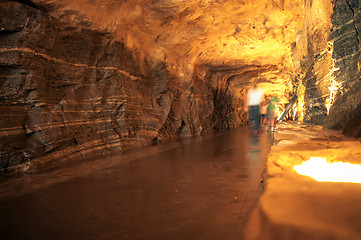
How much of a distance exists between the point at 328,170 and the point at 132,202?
67.5 inches

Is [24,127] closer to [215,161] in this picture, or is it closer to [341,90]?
[215,161]

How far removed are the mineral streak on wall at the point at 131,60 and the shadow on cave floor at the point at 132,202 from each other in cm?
145

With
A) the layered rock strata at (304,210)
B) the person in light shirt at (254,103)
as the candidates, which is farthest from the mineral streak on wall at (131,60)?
the person in light shirt at (254,103)

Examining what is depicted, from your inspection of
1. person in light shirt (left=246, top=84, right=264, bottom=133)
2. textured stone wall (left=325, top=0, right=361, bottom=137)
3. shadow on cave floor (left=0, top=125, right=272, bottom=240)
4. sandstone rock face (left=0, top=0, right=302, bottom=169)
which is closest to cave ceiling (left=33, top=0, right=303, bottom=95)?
sandstone rock face (left=0, top=0, right=302, bottom=169)

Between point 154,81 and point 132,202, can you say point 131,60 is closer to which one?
point 154,81

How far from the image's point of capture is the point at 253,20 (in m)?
6.96

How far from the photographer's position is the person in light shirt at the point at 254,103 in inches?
755

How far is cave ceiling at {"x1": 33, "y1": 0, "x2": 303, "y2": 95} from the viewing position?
16.3 ft

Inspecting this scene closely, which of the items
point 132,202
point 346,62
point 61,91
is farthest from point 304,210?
point 346,62

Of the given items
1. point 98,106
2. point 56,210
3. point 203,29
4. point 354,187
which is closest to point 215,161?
point 56,210

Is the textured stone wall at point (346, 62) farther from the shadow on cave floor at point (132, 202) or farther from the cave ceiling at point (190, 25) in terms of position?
the shadow on cave floor at point (132, 202)

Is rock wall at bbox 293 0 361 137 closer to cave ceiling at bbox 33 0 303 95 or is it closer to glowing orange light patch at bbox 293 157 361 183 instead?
cave ceiling at bbox 33 0 303 95

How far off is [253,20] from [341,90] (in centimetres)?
359

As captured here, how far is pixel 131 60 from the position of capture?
21.3 feet
